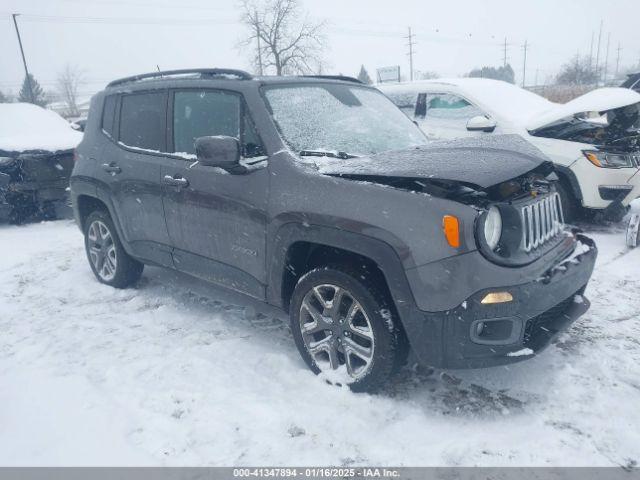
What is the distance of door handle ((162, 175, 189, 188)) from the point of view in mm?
3648

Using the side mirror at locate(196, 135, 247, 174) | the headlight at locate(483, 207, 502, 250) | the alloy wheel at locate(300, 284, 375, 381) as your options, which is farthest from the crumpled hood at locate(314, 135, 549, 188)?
the alloy wheel at locate(300, 284, 375, 381)

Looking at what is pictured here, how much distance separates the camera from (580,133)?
6008 mm

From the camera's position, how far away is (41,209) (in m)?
8.09

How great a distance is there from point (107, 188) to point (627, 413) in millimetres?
4214

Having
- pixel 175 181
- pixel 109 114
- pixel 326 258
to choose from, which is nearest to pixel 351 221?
pixel 326 258

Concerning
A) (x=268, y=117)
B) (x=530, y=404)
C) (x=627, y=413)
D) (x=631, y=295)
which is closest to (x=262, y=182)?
(x=268, y=117)

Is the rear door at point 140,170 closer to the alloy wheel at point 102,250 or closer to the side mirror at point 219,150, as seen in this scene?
the alloy wheel at point 102,250

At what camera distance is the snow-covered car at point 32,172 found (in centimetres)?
752

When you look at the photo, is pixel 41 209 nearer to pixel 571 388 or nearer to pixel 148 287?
pixel 148 287

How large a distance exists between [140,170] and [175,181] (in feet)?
1.87

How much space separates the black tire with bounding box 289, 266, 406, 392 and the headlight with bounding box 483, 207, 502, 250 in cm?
63

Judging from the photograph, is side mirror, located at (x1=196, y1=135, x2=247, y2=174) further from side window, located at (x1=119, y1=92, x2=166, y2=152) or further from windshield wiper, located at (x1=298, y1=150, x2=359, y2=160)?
side window, located at (x1=119, y1=92, x2=166, y2=152)

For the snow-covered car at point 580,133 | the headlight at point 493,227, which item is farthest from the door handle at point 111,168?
the snow-covered car at point 580,133

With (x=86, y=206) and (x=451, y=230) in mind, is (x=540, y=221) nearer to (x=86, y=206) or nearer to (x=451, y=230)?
(x=451, y=230)
